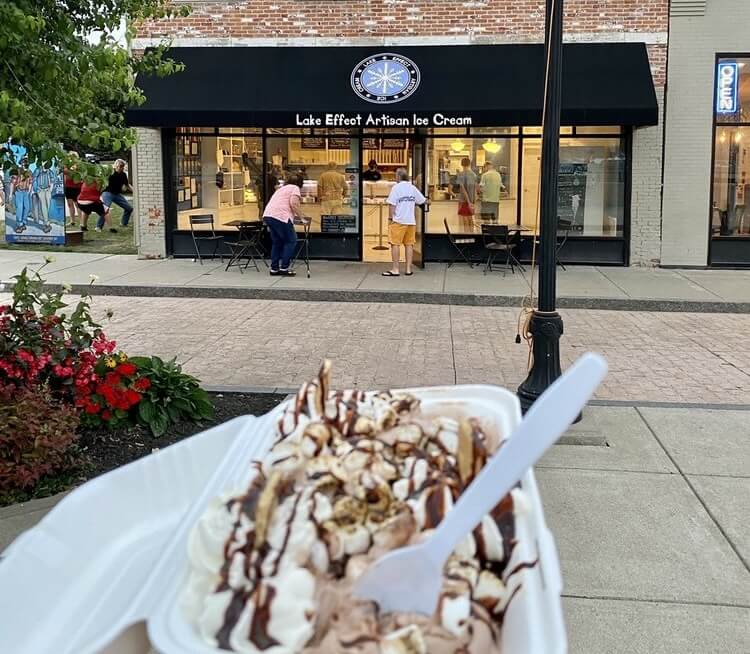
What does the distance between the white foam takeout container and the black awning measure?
11.5 meters

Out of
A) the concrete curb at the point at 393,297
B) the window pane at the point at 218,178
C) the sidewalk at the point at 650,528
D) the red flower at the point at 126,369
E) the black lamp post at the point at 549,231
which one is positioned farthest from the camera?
the window pane at the point at 218,178

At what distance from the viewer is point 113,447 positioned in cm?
510

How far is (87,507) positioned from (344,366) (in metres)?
5.78

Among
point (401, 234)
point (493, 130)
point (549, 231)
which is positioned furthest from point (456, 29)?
point (549, 231)

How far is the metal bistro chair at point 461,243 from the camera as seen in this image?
14.2 m

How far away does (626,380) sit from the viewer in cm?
746

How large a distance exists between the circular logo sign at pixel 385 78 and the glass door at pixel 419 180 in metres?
1.30

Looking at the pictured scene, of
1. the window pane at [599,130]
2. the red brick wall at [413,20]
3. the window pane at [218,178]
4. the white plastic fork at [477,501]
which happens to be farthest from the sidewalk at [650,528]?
the window pane at [218,178]

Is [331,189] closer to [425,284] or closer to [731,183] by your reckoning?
[425,284]

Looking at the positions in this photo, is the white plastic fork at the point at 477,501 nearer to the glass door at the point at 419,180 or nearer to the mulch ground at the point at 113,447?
the mulch ground at the point at 113,447

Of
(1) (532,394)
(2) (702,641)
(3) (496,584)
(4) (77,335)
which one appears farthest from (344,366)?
(3) (496,584)

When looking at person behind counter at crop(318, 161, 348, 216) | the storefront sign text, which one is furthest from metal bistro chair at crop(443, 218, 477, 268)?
person behind counter at crop(318, 161, 348, 216)

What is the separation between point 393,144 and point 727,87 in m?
5.79

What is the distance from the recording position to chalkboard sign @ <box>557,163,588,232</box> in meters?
14.4
